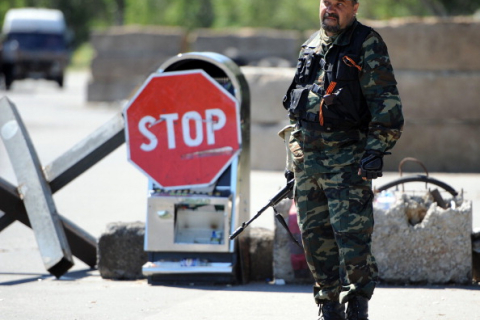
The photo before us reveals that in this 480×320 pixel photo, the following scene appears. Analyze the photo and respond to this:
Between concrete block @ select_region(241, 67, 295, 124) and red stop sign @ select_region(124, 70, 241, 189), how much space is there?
5.16 meters

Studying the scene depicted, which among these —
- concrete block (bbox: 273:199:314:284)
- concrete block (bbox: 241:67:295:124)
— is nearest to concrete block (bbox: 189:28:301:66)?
concrete block (bbox: 241:67:295:124)

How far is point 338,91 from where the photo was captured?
433 cm

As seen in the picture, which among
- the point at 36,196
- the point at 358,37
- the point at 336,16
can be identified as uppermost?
the point at 336,16

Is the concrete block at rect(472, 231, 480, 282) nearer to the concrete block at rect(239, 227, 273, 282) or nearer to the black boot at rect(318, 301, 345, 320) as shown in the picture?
the concrete block at rect(239, 227, 273, 282)

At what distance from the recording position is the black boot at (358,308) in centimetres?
439

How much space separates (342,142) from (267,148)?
22.4 feet

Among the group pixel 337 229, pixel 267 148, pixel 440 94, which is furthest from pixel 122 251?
pixel 440 94

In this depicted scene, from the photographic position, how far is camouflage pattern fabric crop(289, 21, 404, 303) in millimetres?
Answer: 4258

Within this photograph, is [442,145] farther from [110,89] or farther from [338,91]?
[110,89]

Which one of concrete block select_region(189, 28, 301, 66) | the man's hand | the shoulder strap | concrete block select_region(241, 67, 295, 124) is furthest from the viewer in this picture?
concrete block select_region(189, 28, 301, 66)

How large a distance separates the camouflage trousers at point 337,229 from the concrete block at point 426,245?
1.25 metres

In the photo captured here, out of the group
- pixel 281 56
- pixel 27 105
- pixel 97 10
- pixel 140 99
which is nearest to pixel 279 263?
pixel 140 99

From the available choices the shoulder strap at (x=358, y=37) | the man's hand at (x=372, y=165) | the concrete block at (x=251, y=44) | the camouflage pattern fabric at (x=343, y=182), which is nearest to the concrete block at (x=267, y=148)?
the camouflage pattern fabric at (x=343, y=182)

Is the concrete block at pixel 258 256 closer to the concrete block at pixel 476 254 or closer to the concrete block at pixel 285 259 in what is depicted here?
the concrete block at pixel 285 259
